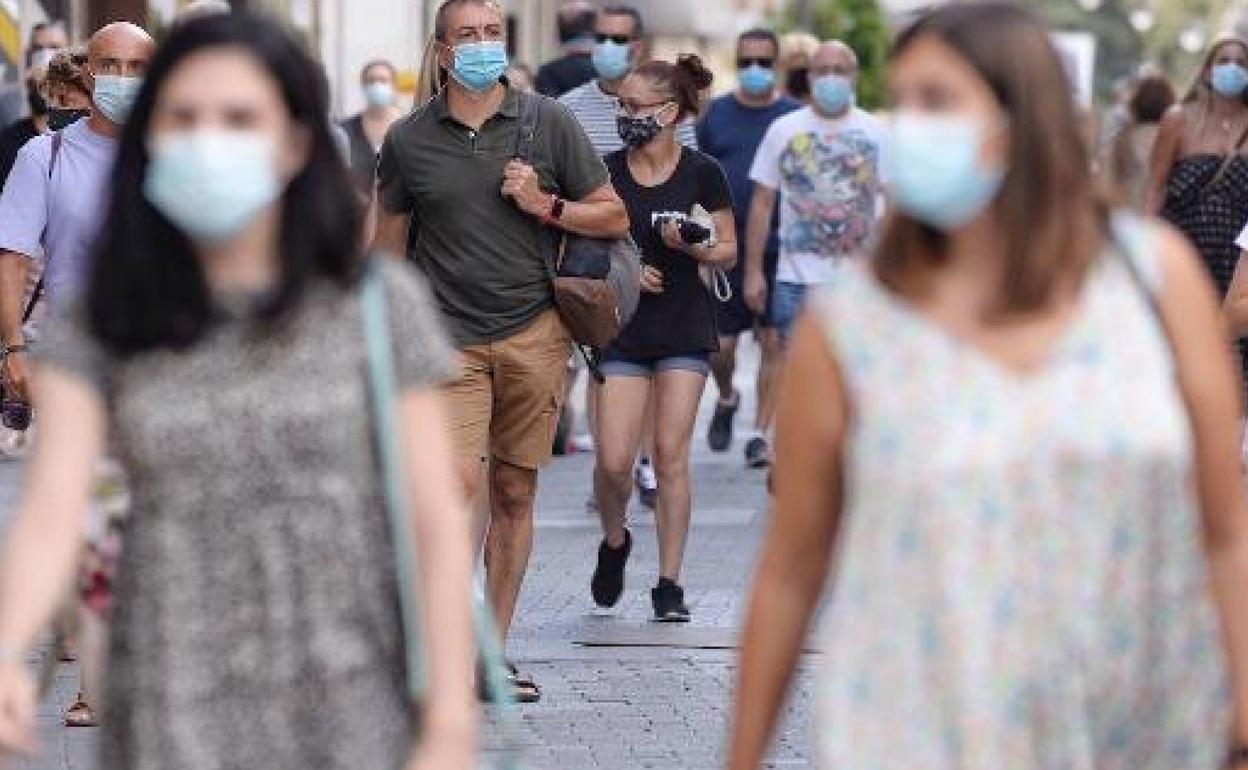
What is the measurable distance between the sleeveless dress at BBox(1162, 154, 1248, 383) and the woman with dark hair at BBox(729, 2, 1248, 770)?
30.0 ft

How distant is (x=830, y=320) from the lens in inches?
171

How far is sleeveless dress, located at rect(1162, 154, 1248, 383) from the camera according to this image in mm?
13398

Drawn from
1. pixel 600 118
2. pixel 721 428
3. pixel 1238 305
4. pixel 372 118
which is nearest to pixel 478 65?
pixel 1238 305

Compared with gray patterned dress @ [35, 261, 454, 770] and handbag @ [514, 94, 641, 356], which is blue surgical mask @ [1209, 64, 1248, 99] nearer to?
handbag @ [514, 94, 641, 356]

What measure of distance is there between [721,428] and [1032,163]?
13.8 m

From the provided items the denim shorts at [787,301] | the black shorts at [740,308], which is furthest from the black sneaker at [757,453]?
the denim shorts at [787,301]

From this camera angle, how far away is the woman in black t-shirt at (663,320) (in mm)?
11227

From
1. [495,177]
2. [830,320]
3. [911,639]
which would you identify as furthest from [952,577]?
[495,177]

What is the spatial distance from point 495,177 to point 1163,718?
204 inches

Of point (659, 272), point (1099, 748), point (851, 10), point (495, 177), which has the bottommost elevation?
point (851, 10)

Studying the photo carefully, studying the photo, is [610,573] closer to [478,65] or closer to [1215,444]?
[478,65]

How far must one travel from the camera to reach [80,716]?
29.7 feet

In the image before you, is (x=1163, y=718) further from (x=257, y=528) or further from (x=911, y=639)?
(x=257, y=528)

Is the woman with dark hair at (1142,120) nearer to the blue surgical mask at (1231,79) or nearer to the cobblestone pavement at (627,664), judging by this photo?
the blue surgical mask at (1231,79)
